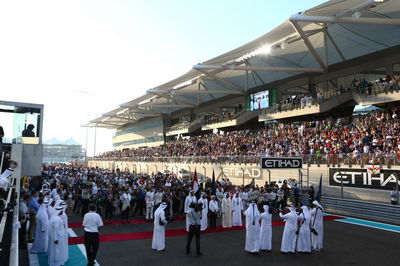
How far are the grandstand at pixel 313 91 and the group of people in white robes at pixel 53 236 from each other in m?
16.8

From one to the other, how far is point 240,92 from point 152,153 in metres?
20.3

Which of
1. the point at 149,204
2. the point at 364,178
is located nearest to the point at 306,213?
the point at 149,204

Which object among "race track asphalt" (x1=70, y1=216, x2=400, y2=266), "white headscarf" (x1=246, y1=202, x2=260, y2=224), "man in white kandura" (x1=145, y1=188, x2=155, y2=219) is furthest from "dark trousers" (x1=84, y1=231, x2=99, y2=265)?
"man in white kandura" (x1=145, y1=188, x2=155, y2=219)

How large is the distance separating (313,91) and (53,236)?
31.3 metres

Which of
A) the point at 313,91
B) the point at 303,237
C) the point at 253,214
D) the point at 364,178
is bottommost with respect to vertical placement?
the point at 303,237

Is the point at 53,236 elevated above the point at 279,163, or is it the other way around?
the point at 279,163

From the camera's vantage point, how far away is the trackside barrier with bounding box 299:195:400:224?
611 inches

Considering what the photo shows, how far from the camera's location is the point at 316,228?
10.3m

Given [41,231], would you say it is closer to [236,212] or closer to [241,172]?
[236,212]

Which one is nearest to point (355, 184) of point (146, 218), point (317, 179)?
point (317, 179)

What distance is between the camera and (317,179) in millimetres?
21516

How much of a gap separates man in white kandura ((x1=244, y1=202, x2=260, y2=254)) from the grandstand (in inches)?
454

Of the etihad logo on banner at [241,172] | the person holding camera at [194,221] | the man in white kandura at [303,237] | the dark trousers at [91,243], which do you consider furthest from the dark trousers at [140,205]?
the etihad logo on banner at [241,172]

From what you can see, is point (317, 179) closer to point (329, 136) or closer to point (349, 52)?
point (329, 136)
